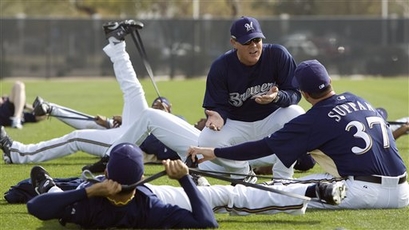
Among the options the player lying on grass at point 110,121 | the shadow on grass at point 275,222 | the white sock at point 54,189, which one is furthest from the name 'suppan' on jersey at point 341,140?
the player lying on grass at point 110,121

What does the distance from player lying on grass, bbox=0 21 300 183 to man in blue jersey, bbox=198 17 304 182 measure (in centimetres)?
36

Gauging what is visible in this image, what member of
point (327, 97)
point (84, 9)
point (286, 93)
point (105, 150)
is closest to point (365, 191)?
point (327, 97)

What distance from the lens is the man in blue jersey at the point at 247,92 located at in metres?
8.27

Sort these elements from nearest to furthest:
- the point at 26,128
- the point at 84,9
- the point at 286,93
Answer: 1. the point at 286,93
2. the point at 26,128
3. the point at 84,9

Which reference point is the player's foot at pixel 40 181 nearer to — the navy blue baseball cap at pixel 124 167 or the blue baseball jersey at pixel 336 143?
the navy blue baseball cap at pixel 124 167

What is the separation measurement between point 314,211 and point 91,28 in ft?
94.7

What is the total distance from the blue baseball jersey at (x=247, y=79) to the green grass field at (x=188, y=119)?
0.79 metres

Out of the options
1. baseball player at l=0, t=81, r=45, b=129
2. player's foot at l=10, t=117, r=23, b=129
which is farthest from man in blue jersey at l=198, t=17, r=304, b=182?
player's foot at l=10, t=117, r=23, b=129

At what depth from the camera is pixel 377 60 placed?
35.2 m

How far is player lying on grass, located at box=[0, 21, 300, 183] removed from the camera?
8625 mm

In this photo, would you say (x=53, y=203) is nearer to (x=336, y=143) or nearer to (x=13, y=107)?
(x=336, y=143)

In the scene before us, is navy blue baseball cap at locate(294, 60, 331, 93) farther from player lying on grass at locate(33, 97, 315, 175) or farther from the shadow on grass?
player lying on grass at locate(33, 97, 315, 175)

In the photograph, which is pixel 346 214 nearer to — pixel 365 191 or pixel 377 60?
pixel 365 191

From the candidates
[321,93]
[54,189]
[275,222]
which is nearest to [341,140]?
[321,93]
